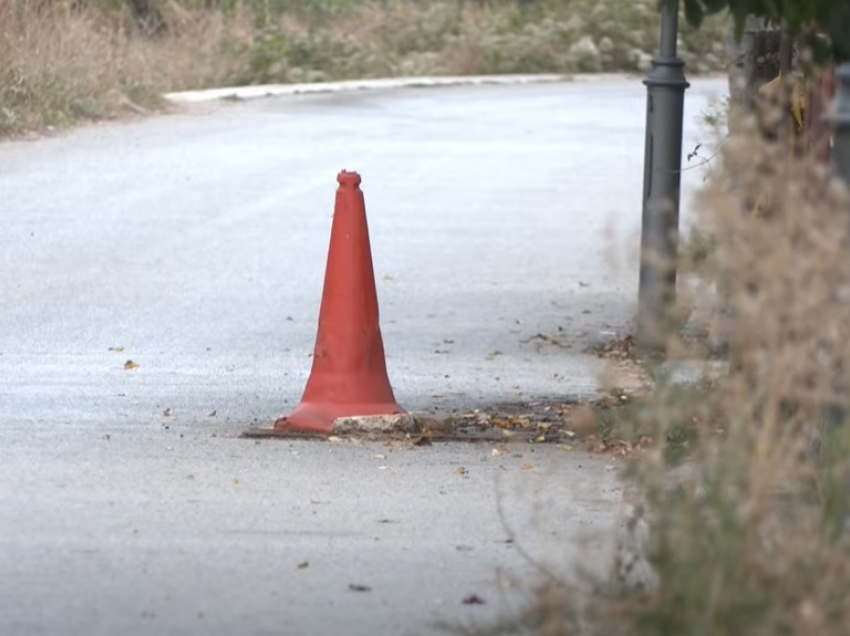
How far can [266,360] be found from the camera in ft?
35.5

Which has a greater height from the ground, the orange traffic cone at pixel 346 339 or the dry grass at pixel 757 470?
the dry grass at pixel 757 470

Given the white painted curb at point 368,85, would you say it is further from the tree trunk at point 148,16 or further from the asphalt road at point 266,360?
the asphalt road at point 266,360

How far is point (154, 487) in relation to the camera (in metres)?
7.22

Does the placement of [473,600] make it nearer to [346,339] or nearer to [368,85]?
[346,339]

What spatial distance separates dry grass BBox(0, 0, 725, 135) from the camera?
24172 millimetres

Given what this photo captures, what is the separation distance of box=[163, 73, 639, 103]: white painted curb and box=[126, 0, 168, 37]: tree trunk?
210 cm

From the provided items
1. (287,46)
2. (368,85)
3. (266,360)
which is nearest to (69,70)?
(368,85)

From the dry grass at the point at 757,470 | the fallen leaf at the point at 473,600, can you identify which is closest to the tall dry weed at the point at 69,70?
the fallen leaf at the point at 473,600

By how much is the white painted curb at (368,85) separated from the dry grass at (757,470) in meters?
24.3

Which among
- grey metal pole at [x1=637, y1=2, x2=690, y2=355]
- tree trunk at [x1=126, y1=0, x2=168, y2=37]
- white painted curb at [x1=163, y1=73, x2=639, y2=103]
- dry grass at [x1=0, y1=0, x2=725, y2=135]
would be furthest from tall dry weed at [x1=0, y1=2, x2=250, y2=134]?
grey metal pole at [x1=637, y1=2, x2=690, y2=355]

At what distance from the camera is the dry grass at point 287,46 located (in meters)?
24.2

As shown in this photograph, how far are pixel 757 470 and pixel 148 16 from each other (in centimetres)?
3138

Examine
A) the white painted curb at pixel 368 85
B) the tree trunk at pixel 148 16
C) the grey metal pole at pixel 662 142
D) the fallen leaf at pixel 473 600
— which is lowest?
the white painted curb at pixel 368 85

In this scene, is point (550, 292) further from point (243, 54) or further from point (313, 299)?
point (243, 54)
